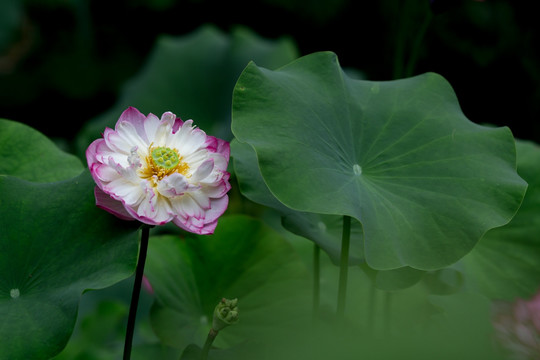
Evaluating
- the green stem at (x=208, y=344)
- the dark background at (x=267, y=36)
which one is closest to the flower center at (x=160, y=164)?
the green stem at (x=208, y=344)

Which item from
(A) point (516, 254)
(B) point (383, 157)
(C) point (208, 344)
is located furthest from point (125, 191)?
(A) point (516, 254)

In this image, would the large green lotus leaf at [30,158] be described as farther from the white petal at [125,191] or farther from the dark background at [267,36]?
the dark background at [267,36]

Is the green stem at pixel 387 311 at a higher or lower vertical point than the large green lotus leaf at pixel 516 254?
lower

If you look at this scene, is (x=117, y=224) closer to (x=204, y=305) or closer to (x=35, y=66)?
(x=204, y=305)

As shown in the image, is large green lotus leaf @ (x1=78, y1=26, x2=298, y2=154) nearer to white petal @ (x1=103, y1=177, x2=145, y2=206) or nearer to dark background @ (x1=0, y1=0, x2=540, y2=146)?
dark background @ (x1=0, y1=0, x2=540, y2=146)

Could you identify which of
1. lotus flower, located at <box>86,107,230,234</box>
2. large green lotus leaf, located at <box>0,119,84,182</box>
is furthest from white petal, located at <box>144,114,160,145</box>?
large green lotus leaf, located at <box>0,119,84,182</box>
